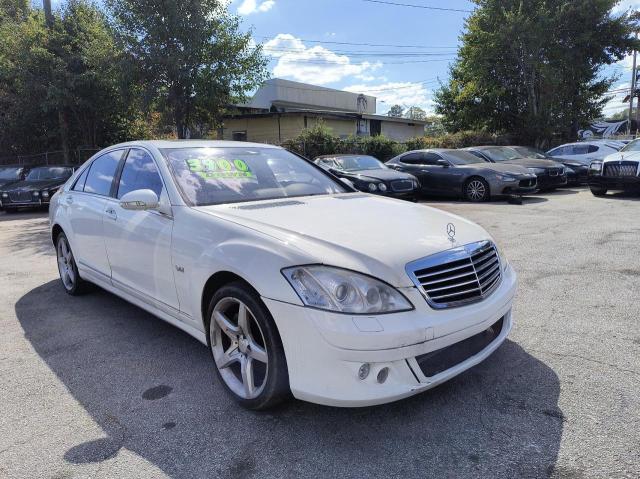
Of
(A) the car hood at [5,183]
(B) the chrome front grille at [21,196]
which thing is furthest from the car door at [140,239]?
(A) the car hood at [5,183]

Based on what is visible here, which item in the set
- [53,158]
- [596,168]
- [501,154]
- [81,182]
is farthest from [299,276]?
[53,158]

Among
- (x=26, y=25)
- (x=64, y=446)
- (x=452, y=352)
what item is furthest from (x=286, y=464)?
(x=26, y=25)

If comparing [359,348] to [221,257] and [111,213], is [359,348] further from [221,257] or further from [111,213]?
[111,213]

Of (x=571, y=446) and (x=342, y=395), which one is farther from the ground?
(x=342, y=395)

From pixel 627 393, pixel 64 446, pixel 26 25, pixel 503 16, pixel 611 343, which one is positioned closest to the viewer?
pixel 64 446

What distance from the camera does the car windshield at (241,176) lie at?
Result: 141 inches

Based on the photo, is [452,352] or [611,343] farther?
[611,343]

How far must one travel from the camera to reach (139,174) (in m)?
4.00

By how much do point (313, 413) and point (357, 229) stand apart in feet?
3.68

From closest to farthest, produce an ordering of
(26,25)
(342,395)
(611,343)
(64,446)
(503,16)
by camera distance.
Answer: (342,395), (64,446), (611,343), (26,25), (503,16)

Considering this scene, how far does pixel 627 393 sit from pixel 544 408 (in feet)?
1.86

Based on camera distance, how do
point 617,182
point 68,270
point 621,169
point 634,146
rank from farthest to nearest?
1. point 634,146
2. point 617,182
3. point 621,169
4. point 68,270

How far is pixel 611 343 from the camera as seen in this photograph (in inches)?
142

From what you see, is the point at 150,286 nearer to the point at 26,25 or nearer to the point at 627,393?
the point at 627,393
